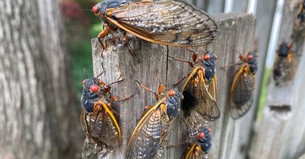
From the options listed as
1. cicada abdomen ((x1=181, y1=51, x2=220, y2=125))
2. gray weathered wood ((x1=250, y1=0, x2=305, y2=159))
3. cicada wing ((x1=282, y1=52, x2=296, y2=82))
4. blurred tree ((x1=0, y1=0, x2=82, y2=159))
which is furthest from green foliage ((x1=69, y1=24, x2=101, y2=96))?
cicada abdomen ((x1=181, y1=51, x2=220, y2=125))

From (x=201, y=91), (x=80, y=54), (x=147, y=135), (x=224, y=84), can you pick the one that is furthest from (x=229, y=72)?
(x=80, y=54)

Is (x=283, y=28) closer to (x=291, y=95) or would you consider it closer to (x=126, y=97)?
(x=291, y=95)

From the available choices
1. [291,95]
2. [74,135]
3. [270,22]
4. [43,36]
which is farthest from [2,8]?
[291,95]

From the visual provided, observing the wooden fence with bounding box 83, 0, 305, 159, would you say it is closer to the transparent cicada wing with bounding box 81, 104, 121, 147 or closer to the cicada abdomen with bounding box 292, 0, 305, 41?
the transparent cicada wing with bounding box 81, 104, 121, 147

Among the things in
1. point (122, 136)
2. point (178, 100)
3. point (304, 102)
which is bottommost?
point (304, 102)

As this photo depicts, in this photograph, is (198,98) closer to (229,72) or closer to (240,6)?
(229,72)

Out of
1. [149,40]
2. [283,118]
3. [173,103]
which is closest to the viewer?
[149,40]
